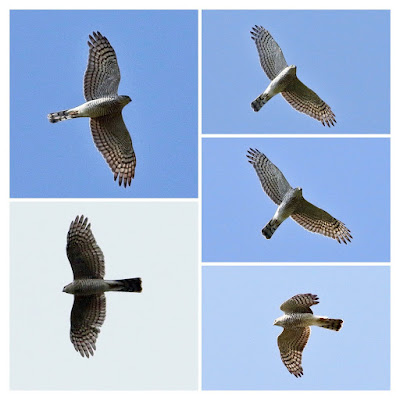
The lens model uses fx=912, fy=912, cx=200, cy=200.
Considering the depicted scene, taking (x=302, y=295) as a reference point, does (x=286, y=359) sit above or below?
below

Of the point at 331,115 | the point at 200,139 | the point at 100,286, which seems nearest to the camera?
the point at 100,286

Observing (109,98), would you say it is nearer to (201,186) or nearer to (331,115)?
(201,186)

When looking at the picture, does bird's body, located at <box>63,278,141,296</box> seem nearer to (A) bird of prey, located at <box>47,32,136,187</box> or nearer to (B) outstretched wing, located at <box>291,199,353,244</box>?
(A) bird of prey, located at <box>47,32,136,187</box>

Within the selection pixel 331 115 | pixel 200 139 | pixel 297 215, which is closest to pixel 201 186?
pixel 200 139

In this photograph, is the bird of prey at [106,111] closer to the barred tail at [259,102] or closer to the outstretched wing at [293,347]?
the barred tail at [259,102]

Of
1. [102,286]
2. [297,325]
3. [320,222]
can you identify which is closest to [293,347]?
[297,325]

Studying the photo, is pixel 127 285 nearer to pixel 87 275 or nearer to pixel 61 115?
pixel 87 275

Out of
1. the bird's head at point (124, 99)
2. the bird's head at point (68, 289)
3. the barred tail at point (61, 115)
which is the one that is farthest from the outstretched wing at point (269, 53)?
the bird's head at point (68, 289)
